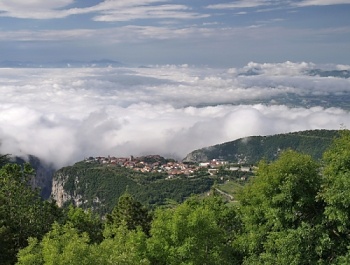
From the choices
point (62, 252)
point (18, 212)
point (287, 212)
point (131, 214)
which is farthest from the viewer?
point (131, 214)

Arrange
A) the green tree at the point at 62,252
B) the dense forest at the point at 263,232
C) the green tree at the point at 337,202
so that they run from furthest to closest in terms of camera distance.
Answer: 1. the green tree at the point at 337,202
2. the dense forest at the point at 263,232
3. the green tree at the point at 62,252

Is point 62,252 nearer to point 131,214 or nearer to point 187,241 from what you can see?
point 187,241

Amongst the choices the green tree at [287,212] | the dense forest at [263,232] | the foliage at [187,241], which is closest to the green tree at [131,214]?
the dense forest at [263,232]

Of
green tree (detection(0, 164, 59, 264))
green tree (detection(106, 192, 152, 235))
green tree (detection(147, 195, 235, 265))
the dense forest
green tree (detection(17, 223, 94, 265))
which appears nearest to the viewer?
green tree (detection(17, 223, 94, 265))

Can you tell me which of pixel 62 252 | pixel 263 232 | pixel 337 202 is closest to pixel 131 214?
pixel 263 232

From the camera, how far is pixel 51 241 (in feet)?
80.8

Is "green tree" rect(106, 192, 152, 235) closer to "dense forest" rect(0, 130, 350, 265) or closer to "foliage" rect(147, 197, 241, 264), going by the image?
"dense forest" rect(0, 130, 350, 265)

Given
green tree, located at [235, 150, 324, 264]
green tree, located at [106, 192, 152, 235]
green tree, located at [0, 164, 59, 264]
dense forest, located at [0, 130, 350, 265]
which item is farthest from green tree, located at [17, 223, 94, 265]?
green tree, located at [106, 192, 152, 235]

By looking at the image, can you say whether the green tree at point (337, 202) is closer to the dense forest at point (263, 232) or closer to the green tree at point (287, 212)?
the dense forest at point (263, 232)

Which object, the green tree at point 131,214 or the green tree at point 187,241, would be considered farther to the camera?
the green tree at point 131,214

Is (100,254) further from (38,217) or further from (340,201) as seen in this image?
(38,217)

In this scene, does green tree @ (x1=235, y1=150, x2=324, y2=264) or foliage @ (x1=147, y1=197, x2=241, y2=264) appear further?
foliage @ (x1=147, y1=197, x2=241, y2=264)

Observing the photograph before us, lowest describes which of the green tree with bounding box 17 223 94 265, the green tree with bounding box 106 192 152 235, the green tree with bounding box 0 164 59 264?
the green tree with bounding box 106 192 152 235

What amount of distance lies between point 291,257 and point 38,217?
22705 mm
